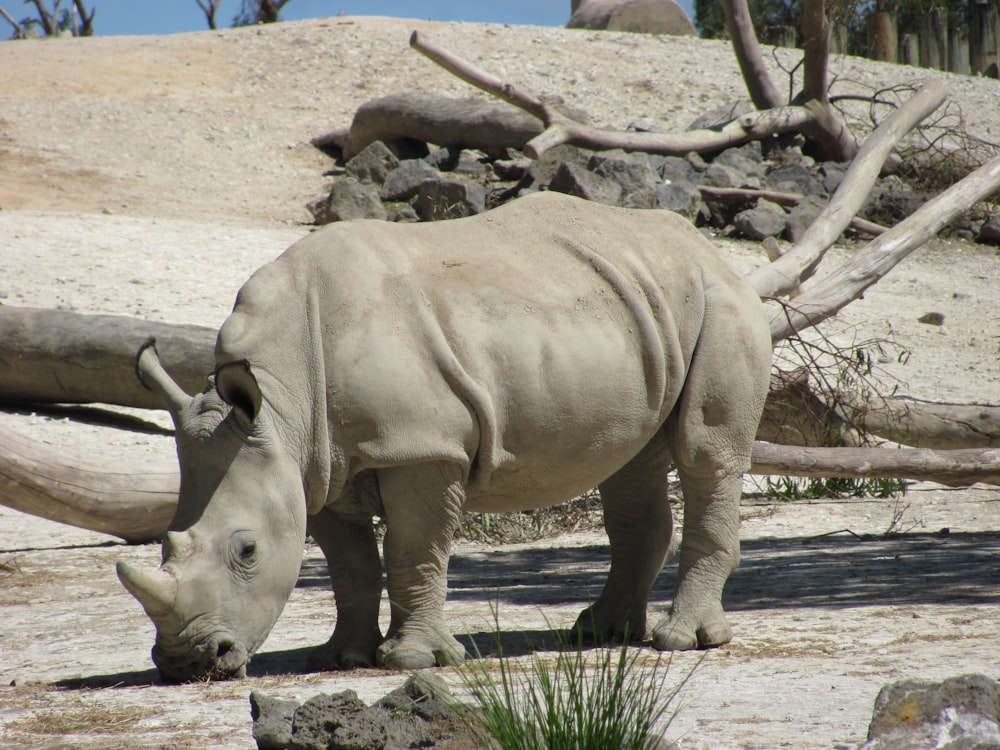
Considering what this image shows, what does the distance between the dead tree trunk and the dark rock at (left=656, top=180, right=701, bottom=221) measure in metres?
7.22

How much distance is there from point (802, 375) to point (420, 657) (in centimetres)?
457

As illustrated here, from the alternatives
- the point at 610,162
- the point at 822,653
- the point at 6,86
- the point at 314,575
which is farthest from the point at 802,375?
the point at 6,86

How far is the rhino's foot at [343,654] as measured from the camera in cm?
470

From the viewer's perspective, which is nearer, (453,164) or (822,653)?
(822,653)

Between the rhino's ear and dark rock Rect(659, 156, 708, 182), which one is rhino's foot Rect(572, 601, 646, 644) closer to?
the rhino's ear

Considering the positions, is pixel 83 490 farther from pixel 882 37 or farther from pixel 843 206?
pixel 882 37

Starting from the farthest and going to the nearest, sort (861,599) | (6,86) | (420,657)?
(6,86), (861,599), (420,657)

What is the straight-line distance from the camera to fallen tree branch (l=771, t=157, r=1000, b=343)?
848 centimetres

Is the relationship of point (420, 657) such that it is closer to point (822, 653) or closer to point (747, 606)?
point (822, 653)

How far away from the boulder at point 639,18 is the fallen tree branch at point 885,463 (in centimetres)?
2367

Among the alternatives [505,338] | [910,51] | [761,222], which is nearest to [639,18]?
[910,51]

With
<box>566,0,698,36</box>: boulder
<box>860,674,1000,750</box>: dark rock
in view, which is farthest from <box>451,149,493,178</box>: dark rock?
<box>860,674,1000,750</box>: dark rock

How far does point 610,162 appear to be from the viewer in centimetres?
1484

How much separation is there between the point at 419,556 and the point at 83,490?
3.59m
